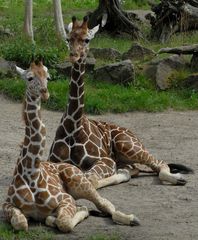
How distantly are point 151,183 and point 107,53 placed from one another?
6.39 metres

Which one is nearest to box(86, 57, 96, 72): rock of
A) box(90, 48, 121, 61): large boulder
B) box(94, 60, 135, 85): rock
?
box(94, 60, 135, 85): rock

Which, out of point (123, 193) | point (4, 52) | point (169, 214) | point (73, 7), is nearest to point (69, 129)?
point (123, 193)

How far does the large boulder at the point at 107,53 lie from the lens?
15.0 m

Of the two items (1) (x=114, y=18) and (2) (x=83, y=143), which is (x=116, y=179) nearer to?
(2) (x=83, y=143)

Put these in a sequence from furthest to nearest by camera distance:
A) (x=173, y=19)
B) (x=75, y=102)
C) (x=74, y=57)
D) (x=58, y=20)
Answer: (x=173, y=19) → (x=58, y=20) → (x=75, y=102) → (x=74, y=57)

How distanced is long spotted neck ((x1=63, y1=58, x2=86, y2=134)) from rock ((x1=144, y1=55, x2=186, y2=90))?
15.9 feet

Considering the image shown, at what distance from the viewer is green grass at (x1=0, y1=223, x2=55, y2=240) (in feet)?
23.3

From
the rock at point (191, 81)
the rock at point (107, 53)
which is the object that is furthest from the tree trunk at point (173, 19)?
the rock at point (191, 81)

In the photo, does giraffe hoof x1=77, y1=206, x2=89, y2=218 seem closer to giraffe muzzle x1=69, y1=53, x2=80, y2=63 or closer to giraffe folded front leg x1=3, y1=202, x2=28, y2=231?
giraffe folded front leg x1=3, y1=202, x2=28, y2=231

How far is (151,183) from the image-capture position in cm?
900

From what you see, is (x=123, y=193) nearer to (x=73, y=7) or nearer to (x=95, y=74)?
(x=95, y=74)

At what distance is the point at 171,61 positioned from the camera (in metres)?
13.9

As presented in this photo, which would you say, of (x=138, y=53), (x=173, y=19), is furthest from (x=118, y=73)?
(x=173, y=19)

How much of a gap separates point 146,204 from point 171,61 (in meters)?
6.06
